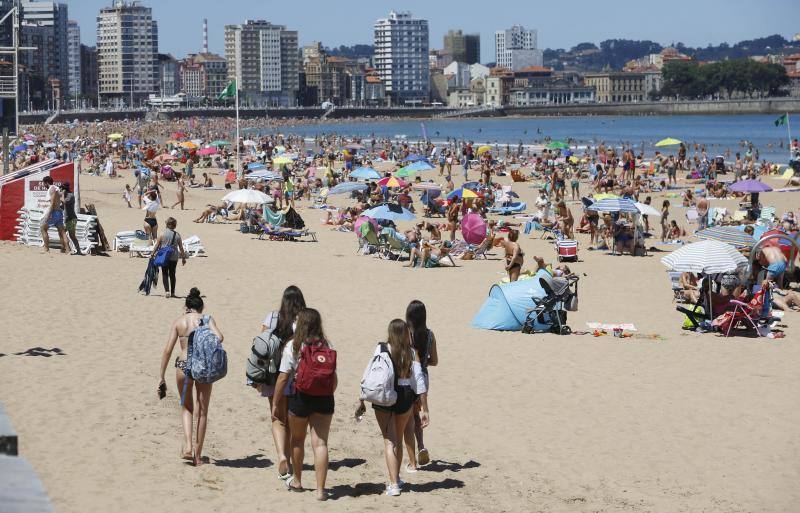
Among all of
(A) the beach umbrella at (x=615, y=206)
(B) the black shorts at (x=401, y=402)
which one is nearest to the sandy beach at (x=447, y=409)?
(B) the black shorts at (x=401, y=402)

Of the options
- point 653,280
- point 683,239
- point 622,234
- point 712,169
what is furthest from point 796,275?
point 712,169

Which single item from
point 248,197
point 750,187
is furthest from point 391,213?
point 750,187

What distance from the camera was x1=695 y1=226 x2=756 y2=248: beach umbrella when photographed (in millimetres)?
14562

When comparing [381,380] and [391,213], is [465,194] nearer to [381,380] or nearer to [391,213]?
[391,213]

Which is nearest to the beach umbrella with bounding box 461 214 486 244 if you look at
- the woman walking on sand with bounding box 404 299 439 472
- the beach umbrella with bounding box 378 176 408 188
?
the beach umbrella with bounding box 378 176 408 188

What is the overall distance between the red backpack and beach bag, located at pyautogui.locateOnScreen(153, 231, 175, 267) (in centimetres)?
702

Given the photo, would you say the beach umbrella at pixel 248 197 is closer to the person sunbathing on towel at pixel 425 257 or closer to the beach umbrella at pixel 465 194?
the person sunbathing on towel at pixel 425 257

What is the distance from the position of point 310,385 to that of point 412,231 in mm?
11489

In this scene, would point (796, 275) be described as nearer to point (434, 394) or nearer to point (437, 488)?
point (434, 394)

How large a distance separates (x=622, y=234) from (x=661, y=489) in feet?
39.2

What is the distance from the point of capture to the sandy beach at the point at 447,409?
21.4 feet

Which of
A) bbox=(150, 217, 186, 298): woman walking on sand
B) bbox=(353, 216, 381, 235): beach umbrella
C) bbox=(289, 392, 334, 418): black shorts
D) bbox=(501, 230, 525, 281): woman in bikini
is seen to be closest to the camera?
bbox=(289, 392, 334, 418): black shorts

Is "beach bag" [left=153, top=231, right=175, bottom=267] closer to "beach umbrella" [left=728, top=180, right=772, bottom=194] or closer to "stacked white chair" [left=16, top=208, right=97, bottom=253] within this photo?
"stacked white chair" [left=16, top=208, right=97, bottom=253]

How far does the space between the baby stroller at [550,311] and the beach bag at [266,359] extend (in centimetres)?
562
